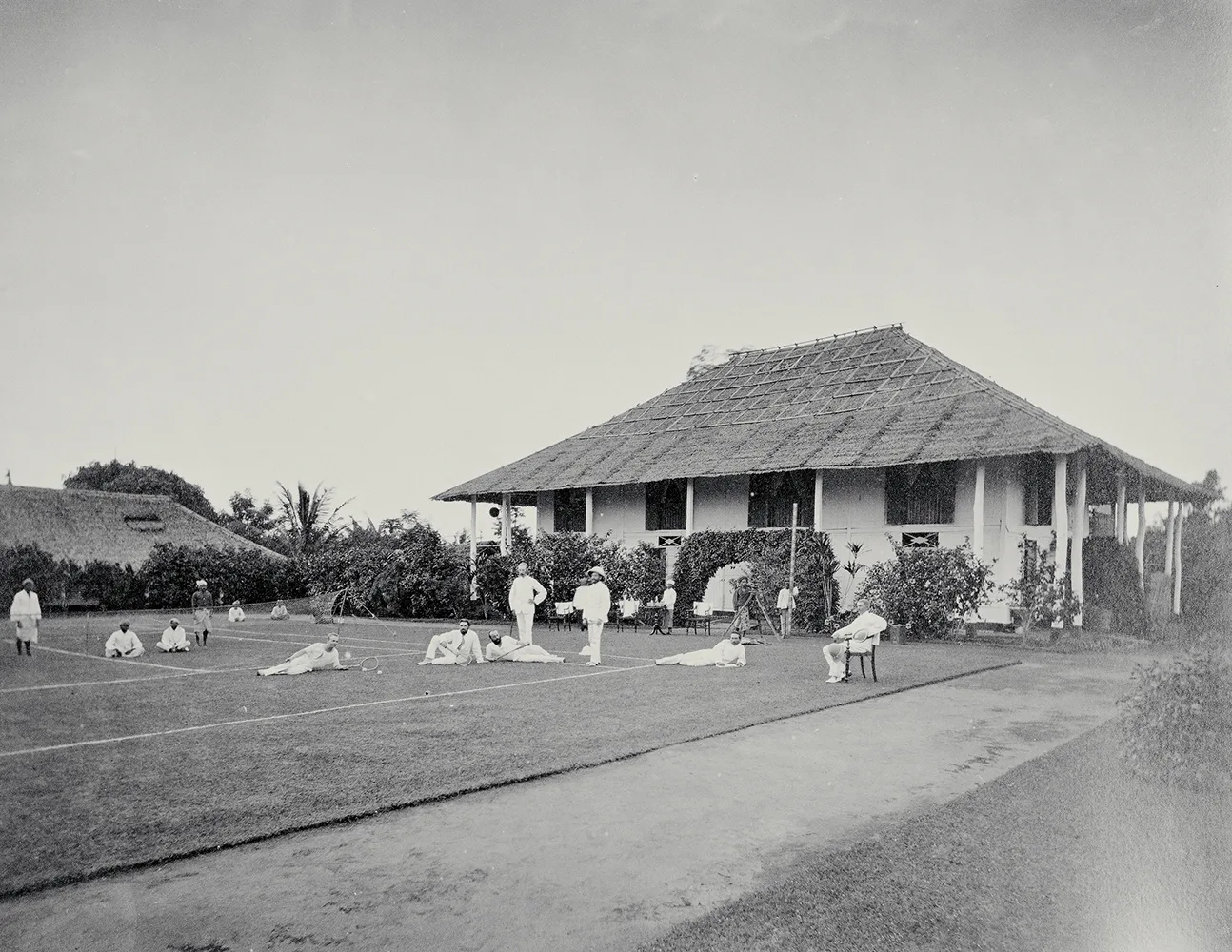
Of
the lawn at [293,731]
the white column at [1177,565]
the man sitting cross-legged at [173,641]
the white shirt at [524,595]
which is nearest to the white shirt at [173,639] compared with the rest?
the man sitting cross-legged at [173,641]

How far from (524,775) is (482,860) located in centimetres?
159

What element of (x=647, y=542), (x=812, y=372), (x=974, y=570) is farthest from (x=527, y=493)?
(x=974, y=570)

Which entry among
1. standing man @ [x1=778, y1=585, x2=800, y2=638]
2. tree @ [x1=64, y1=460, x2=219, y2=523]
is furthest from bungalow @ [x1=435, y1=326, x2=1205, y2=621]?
tree @ [x1=64, y1=460, x2=219, y2=523]

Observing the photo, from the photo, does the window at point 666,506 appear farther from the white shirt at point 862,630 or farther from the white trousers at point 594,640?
the white shirt at point 862,630

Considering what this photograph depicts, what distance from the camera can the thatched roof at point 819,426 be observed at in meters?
19.1

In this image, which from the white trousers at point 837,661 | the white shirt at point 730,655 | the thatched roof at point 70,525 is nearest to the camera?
the thatched roof at point 70,525

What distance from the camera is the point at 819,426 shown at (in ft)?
75.0

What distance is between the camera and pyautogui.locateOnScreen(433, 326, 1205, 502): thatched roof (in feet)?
62.7

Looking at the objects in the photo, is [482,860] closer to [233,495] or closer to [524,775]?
[524,775]

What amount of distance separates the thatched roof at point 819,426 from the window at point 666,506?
1.27 m

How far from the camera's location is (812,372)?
86.7 ft

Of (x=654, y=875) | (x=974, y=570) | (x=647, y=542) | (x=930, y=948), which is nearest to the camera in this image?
(x=930, y=948)

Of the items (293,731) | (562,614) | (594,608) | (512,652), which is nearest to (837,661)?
(594,608)

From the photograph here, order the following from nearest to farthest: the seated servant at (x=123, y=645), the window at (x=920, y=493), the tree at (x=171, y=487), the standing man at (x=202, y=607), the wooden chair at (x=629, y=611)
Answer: the seated servant at (x=123, y=645)
the standing man at (x=202, y=607)
the window at (x=920, y=493)
the wooden chair at (x=629, y=611)
the tree at (x=171, y=487)
